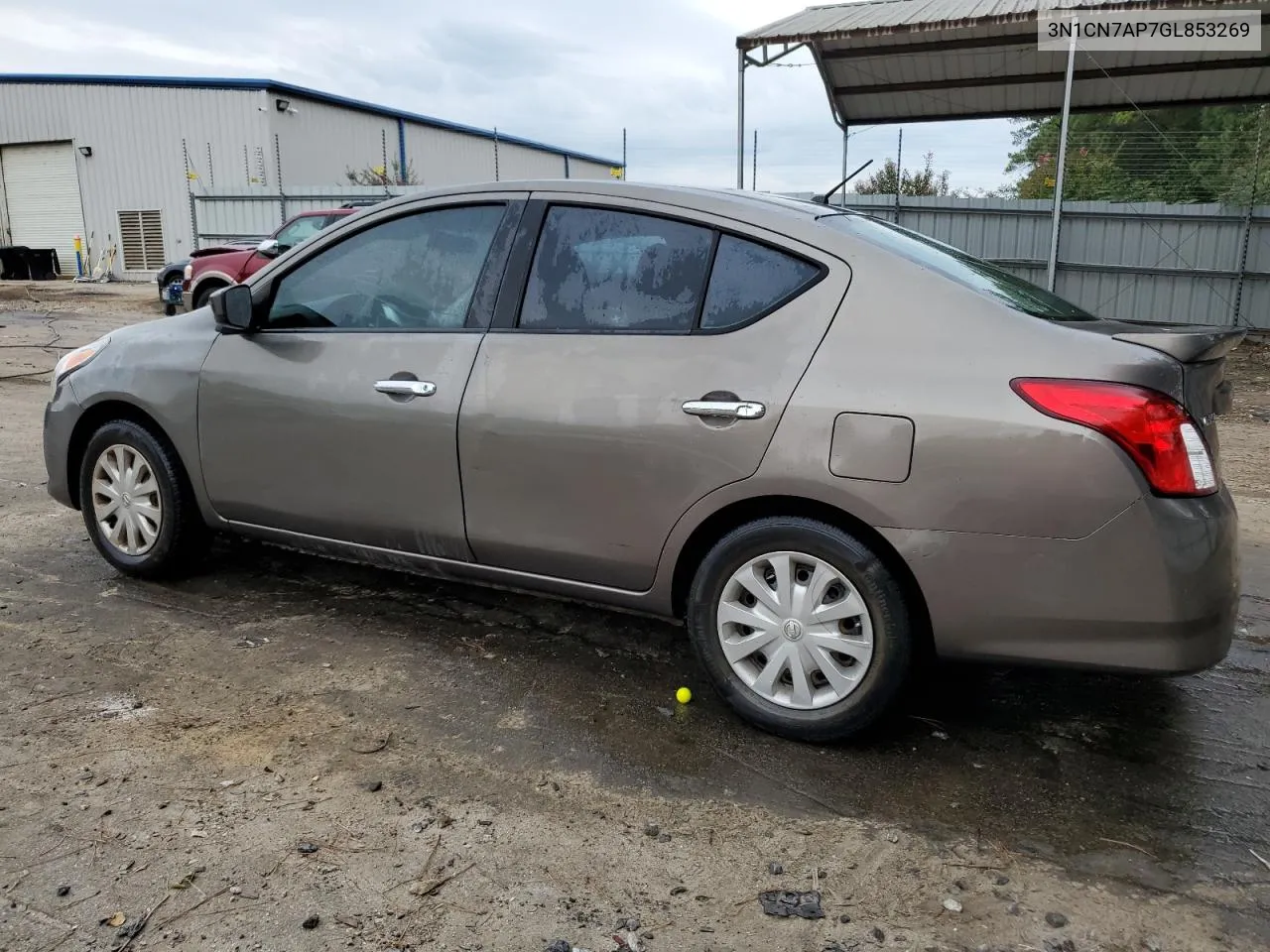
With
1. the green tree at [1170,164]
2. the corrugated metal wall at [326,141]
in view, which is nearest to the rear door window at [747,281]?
the green tree at [1170,164]

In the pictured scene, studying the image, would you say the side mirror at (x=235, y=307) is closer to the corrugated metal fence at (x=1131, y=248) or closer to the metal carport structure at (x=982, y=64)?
the metal carport structure at (x=982, y=64)

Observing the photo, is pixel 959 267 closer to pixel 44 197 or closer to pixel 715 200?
pixel 715 200

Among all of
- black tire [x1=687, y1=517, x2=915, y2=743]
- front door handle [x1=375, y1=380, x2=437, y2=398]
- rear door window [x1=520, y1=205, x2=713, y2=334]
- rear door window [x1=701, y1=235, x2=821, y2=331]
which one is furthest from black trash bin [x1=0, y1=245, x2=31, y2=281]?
black tire [x1=687, y1=517, x2=915, y2=743]

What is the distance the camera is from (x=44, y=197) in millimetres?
30562

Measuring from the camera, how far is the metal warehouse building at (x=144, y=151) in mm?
28125

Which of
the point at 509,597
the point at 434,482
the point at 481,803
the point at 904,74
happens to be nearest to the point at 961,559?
the point at 481,803

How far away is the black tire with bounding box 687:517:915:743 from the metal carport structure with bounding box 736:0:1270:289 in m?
9.79

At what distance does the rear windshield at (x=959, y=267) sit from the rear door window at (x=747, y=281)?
21 centimetres

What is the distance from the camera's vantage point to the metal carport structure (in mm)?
11258

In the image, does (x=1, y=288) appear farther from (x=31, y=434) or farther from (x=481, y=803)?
(x=481, y=803)

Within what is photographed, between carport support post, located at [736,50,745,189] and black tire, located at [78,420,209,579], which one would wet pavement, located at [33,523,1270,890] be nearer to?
black tire, located at [78,420,209,579]

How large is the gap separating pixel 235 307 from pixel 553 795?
2.31 metres

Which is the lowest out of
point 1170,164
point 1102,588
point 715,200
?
point 1102,588

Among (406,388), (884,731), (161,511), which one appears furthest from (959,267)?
(161,511)
